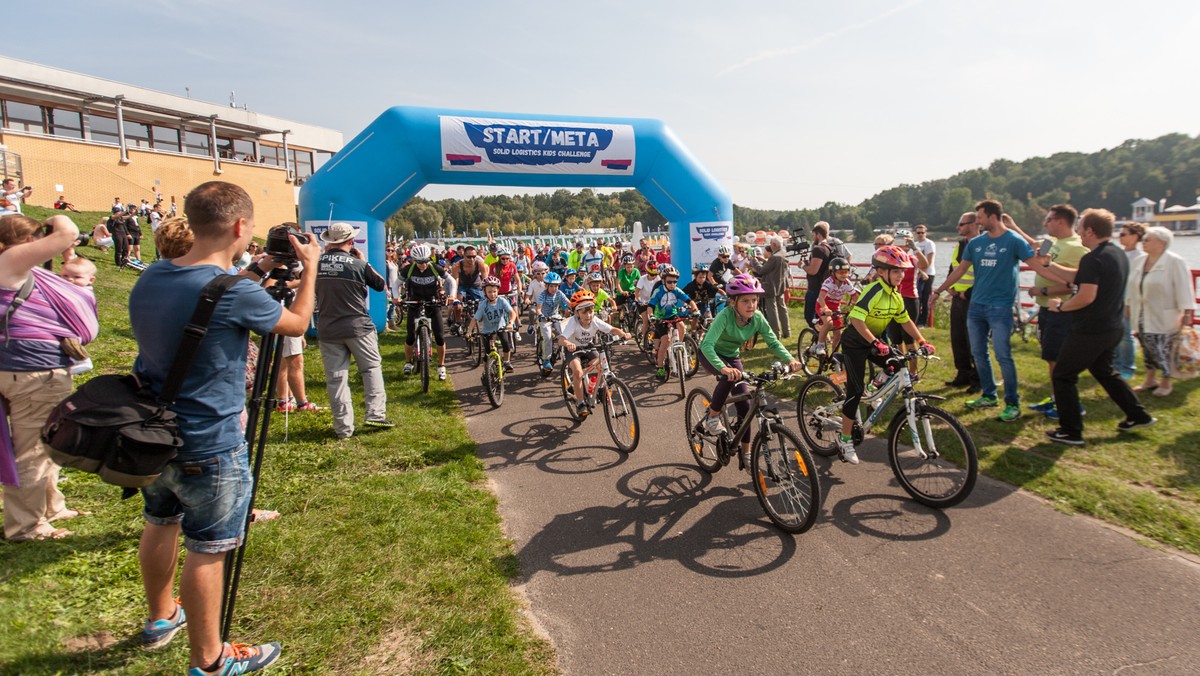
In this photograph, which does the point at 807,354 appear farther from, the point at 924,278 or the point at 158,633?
the point at 158,633

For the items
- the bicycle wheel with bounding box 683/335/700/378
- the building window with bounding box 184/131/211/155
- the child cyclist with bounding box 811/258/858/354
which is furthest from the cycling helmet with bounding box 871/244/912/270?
the building window with bounding box 184/131/211/155

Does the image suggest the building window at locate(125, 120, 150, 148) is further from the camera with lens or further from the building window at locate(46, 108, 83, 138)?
the camera with lens

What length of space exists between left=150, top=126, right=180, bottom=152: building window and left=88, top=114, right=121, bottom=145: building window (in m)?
2.11

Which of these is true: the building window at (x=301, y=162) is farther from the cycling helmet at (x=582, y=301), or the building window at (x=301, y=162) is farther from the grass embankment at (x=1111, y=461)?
the grass embankment at (x=1111, y=461)

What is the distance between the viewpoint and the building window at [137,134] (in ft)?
102

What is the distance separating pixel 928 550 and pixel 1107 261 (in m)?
3.49

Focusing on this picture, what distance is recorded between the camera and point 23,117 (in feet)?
89.4

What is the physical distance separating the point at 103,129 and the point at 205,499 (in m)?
37.9

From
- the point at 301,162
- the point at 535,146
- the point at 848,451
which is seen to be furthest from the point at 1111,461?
the point at 301,162

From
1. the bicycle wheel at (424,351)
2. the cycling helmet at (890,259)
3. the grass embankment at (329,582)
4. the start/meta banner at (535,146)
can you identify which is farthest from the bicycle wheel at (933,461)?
the start/meta banner at (535,146)

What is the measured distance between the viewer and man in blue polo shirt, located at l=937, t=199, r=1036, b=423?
6.49 m

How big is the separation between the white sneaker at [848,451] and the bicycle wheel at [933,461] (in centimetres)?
40

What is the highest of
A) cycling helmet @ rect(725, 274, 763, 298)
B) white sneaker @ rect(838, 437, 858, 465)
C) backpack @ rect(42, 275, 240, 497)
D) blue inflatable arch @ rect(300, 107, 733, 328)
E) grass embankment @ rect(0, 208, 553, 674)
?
blue inflatable arch @ rect(300, 107, 733, 328)

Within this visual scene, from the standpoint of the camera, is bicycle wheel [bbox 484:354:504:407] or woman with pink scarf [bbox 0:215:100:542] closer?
woman with pink scarf [bbox 0:215:100:542]
